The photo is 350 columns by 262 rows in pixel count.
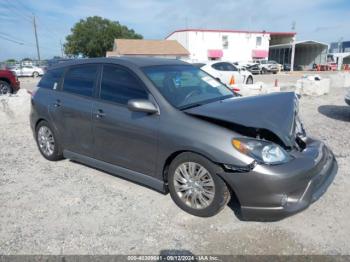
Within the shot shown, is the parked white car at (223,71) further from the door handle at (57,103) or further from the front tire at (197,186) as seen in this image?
the front tire at (197,186)

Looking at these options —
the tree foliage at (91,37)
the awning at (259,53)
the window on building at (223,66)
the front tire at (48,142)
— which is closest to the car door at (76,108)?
the front tire at (48,142)

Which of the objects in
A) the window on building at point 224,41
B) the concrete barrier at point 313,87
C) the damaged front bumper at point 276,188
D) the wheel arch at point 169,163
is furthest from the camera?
the window on building at point 224,41

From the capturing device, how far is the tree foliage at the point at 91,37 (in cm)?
5797

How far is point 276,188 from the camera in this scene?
9.49 feet

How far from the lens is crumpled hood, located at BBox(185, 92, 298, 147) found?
3139 millimetres

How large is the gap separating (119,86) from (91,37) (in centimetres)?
5856

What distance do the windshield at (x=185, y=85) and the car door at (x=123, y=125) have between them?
245 mm

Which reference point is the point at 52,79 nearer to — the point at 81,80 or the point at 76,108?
the point at 81,80

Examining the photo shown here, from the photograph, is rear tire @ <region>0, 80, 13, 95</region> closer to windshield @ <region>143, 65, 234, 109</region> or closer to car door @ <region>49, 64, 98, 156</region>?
car door @ <region>49, 64, 98, 156</region>

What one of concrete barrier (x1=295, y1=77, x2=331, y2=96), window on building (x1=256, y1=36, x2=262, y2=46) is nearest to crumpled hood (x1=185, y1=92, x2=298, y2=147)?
concrete barrier (x1=295, y1=77, x2=331, y2=96)

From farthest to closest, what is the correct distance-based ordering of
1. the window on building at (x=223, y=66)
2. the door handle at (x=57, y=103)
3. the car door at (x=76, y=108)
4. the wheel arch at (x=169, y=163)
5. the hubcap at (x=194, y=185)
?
the window on building at (x=223, y=66) → the door handle at (x=57, y=103) → the car door at (x=76, y=108) → the hubcap at (x=194, y=185) → the wheel arch at (x=169, y=163)

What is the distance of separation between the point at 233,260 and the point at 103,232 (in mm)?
1344

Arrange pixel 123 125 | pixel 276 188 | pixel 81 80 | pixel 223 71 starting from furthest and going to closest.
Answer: pixel 223 71 < pixel 81 80 < pixel 123 125 < pixel 276 188

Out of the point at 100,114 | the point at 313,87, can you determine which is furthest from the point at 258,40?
the point at 100,114
